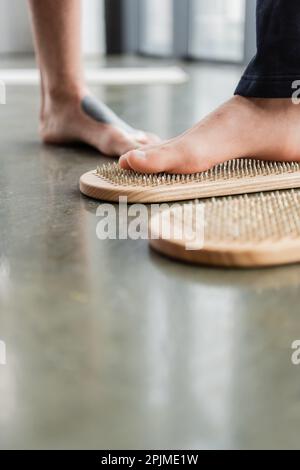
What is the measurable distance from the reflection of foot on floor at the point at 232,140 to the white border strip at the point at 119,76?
6.94 ft

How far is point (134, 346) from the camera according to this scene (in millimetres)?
648

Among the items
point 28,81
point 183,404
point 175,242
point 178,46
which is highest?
point 178,46

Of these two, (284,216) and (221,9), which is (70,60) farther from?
(221,9)

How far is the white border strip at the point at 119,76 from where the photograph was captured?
3.39 meters

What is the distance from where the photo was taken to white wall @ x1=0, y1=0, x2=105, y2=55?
5.95m

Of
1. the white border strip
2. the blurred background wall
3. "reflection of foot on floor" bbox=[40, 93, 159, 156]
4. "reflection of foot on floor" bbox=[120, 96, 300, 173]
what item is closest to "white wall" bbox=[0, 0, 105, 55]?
the blurred background wall

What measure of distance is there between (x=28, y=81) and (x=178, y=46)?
1988 mm

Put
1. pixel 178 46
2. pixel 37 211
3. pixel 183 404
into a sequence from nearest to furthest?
1. pixel 183 404
2. pixel 37 211
3. pixel 178 46

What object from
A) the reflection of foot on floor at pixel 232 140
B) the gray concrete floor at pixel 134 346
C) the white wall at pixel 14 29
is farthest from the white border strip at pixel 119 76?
the gray concrete floor at pixel 134 346

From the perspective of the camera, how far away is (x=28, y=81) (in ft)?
11.1

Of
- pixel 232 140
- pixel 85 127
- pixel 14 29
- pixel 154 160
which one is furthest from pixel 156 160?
pixel 14 29

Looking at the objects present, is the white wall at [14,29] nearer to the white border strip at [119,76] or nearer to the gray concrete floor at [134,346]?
the white border strip at [119,76]

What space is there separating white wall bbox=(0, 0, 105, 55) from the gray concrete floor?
5.19 meters

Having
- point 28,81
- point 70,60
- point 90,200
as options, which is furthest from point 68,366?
point 28,81
